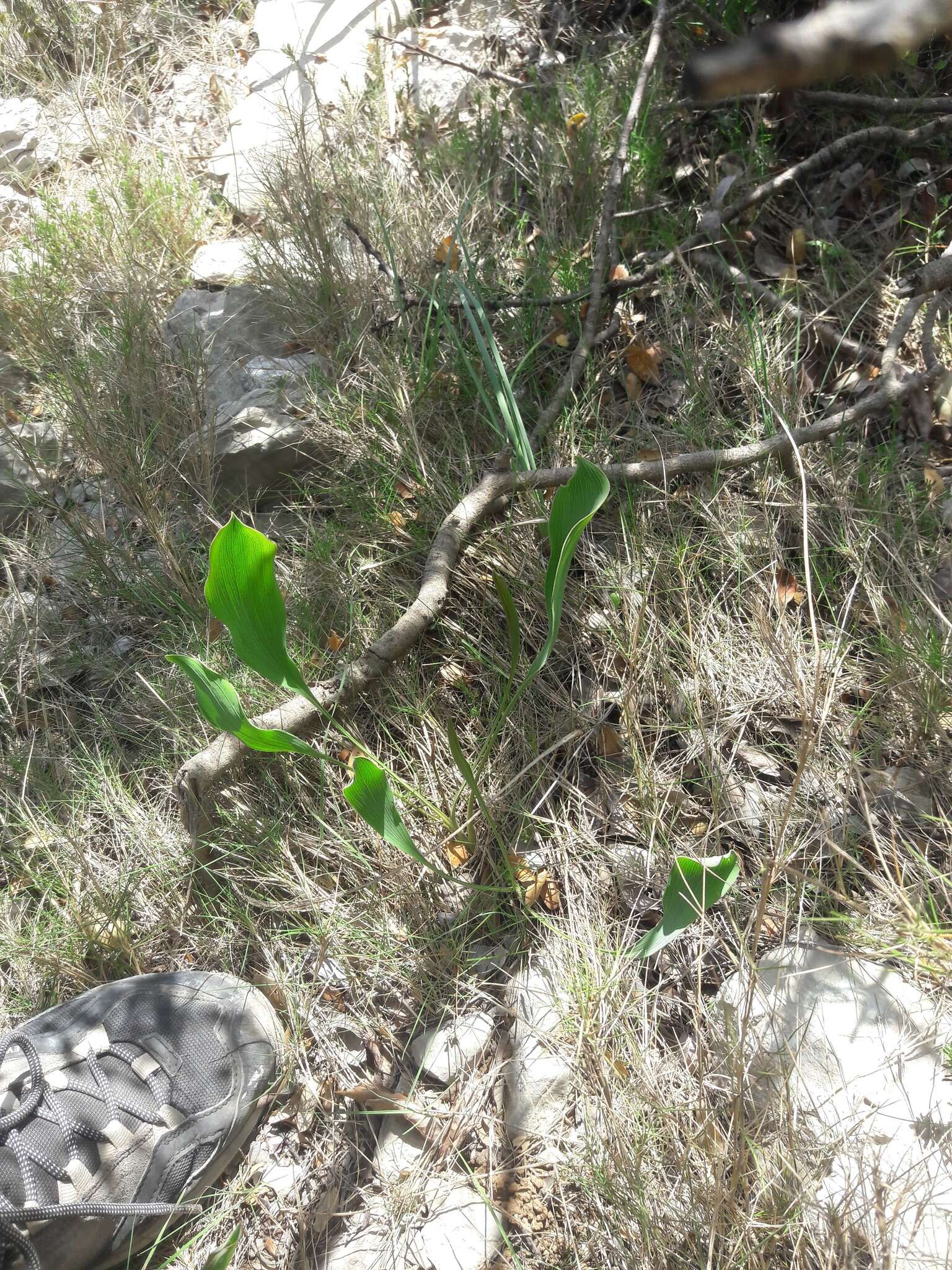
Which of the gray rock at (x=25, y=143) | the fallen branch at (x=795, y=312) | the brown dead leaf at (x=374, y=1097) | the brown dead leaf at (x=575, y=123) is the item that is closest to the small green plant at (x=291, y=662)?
the brown dead leaf at (x=374, y=1097)

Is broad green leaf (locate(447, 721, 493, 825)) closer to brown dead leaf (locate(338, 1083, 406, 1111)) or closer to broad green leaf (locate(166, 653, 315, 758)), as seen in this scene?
broad green leaf (locate(166, 653, 315, 758))

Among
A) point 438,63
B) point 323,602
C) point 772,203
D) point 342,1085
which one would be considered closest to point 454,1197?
point 342,1085

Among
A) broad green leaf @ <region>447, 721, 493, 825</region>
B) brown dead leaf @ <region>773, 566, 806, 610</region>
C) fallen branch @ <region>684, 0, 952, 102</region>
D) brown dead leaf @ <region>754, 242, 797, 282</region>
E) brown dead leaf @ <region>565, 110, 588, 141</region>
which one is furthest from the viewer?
brown dead leaf @ <region>565, 110, 588, 141</region>

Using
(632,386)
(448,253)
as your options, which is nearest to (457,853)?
(632,386)

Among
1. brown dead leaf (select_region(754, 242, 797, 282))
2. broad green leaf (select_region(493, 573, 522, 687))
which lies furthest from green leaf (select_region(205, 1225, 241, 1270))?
brown dead leaf (select_region(754, 242, 797, 282))

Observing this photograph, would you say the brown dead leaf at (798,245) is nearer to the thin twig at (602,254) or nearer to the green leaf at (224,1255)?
the thin twig at (602,254)
